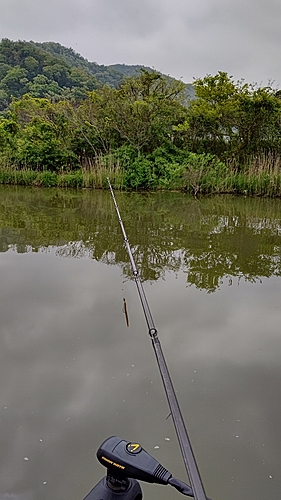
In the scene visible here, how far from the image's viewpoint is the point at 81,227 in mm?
5234

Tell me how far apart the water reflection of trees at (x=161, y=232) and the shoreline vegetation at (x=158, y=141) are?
1.35 m

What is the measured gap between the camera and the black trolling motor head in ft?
2.55

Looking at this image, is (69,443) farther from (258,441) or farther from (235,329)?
(235,329)

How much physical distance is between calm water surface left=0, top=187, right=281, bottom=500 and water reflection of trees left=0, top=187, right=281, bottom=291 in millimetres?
33

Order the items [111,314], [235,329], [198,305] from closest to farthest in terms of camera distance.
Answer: [235,329]
[111,314]
[198,305]

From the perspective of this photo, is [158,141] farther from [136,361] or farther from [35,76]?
[35,76]

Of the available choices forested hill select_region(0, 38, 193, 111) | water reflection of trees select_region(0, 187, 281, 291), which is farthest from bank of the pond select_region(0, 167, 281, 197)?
forested hill select_region(0, 38, 193, 111)

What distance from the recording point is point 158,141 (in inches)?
395

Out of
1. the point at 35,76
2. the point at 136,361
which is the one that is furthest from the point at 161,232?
the point at 35,76

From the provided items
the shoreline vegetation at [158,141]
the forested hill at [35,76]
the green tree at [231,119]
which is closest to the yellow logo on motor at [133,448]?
the shoreline vegetation at [158,141]

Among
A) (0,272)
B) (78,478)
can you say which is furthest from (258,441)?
(0,272)

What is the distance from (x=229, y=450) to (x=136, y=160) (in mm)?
8644

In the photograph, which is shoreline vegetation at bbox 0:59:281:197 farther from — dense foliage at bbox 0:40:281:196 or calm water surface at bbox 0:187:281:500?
calm water surface at bbox 0:187:281:500

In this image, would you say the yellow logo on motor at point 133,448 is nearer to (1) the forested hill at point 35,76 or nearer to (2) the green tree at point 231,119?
(2) the green tree at point 231,119
